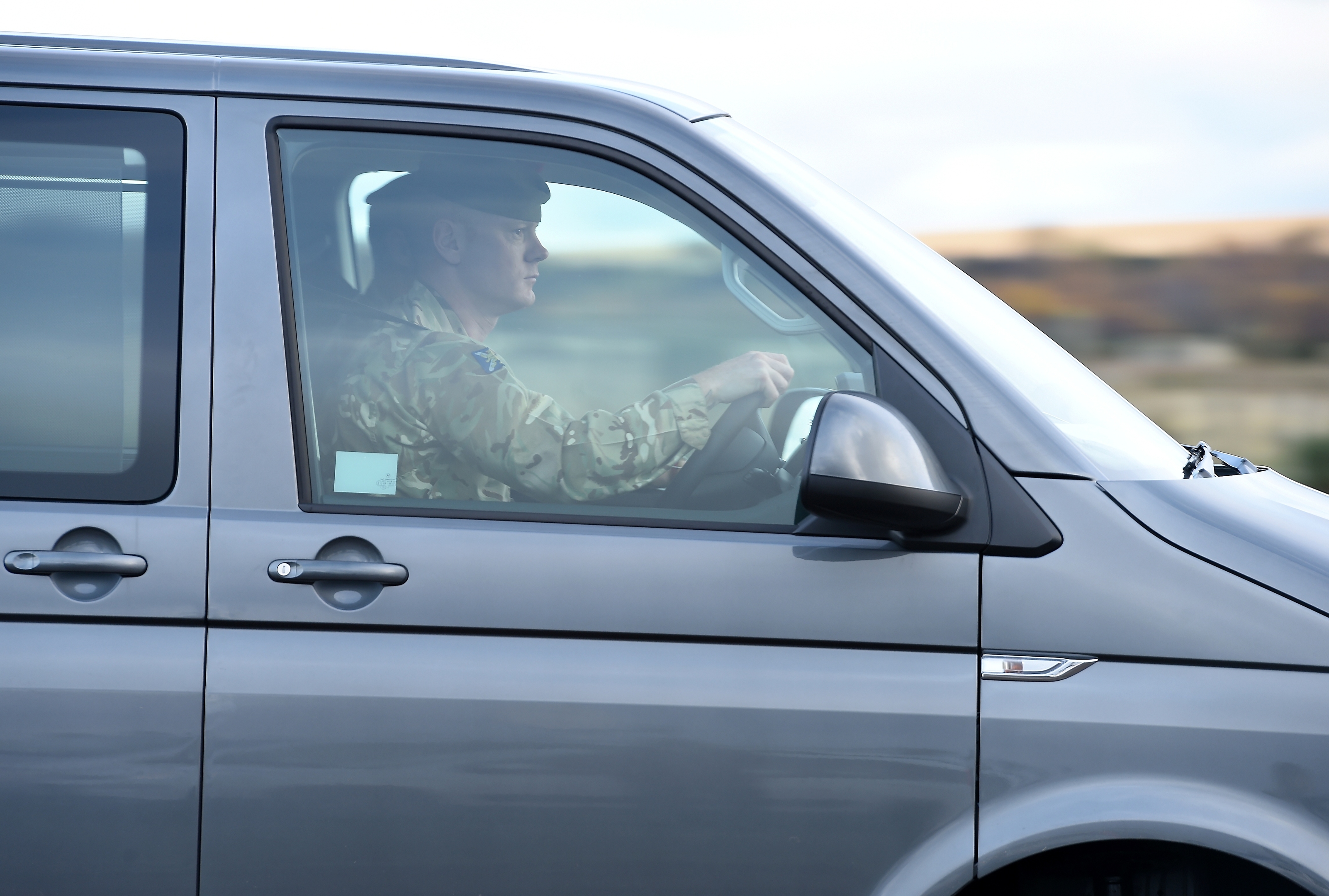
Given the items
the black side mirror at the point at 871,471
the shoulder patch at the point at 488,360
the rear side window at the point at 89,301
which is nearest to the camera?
the black side mirror at the point at 871,471

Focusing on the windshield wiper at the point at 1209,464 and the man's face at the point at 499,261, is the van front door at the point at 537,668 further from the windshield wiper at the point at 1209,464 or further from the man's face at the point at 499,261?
the windshield wiper at the point at 1209,464

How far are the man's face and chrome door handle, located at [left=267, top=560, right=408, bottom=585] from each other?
18.5 inches

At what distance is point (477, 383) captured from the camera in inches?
70.3

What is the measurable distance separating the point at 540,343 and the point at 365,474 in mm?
327

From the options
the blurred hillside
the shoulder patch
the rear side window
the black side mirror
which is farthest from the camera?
the blurred hillside

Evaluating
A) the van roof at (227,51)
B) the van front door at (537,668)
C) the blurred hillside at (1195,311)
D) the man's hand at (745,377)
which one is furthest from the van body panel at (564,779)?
the blurred hillside at (1195,311)

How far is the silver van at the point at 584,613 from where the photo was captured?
1.59 meters

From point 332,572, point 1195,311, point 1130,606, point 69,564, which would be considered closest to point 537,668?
point 332,572

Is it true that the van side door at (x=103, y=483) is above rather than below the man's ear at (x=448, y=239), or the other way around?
below

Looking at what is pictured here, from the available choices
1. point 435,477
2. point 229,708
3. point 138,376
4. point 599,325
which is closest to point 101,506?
point 138,376

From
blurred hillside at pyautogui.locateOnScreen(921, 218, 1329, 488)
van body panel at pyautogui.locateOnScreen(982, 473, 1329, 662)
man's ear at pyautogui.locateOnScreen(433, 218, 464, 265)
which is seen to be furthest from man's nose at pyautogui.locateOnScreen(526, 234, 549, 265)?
blurred hillside at pyautogui.locateOnScreen(921, 218, 1329, 488)

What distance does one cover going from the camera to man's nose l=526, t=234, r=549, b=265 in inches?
71.6

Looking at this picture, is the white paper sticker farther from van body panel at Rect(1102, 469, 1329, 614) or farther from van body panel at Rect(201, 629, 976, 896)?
van body panel at Rect(1102, 469, 1329, 614)

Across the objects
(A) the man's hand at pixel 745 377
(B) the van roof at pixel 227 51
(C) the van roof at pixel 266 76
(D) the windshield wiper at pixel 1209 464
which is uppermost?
(B) the van roof at pixel 227 51
